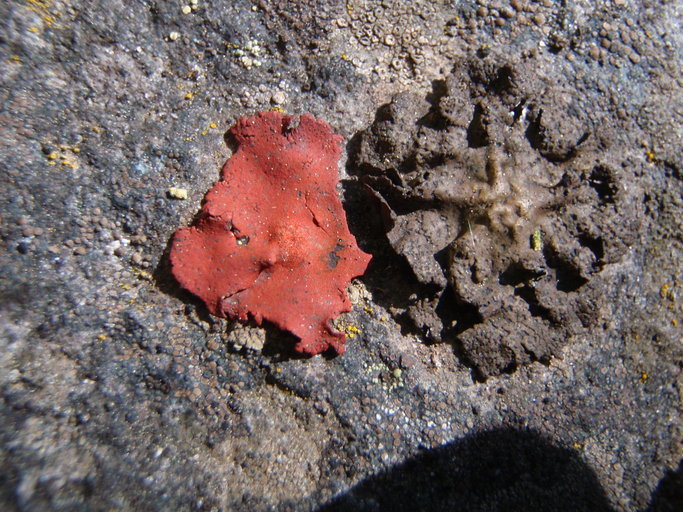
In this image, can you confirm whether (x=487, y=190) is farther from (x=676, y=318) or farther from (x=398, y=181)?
(x=676, y=318)

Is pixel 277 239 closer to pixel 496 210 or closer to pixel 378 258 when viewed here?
pixel 378 258

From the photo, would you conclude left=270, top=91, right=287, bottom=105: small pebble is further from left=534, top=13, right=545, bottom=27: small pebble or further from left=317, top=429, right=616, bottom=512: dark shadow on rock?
left=317, top=429, right=616, bottom=512: dark shadow on rock

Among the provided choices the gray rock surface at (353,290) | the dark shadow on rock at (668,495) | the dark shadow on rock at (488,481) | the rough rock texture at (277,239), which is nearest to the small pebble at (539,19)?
the gray rock surface at (353,290)

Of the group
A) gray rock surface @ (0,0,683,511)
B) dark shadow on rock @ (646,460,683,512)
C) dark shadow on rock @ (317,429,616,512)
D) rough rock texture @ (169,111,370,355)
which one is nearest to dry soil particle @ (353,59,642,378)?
gray rock surface @ (0,0,683,511)

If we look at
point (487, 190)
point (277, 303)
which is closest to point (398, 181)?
point (487, 190)

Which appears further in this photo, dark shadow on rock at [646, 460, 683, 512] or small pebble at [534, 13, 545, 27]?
small pebble at [534, 13, 545, 27]

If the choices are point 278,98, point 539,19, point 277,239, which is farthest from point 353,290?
point 539,19

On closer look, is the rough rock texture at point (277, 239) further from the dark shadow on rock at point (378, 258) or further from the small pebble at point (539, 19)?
the small pebble at point (539, 19)
